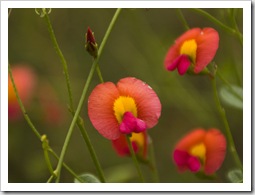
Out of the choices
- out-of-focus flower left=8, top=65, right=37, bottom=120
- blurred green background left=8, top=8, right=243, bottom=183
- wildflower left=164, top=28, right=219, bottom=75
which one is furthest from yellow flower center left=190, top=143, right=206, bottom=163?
out-of-focus flower left=8, top=65, right=37, bottom=120

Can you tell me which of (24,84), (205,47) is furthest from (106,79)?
(205,47)

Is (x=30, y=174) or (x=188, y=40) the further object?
(x=30, y=174)

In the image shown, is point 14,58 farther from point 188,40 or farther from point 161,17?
point 188,40

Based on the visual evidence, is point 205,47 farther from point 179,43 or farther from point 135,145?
point 135,145

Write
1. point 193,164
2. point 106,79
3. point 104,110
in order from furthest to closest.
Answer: point 106,79, point 193,164, point 104,110

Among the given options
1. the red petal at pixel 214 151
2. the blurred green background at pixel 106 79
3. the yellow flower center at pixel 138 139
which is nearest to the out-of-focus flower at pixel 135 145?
the yellow flower center at pixel 138 139

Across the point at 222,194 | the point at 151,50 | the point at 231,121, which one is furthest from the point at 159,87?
the point at 222,194

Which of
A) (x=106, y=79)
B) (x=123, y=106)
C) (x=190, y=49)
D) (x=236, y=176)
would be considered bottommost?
(x=236, y=176)
